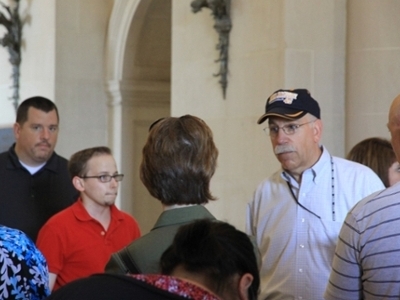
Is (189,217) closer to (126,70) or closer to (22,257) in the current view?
(22,257)

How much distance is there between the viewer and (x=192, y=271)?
1.71 metres

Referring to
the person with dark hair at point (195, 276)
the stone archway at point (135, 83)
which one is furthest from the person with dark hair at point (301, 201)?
the stone archway at point (135, 83)

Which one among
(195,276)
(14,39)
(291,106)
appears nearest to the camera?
(195,276)

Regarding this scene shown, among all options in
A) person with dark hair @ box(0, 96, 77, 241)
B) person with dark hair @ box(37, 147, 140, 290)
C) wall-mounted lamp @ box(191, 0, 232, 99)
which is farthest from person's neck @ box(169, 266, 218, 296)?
wall-mounted lamp @ box(191, 0, 232, 99)

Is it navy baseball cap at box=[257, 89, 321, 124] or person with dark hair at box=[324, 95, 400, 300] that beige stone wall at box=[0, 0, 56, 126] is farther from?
person with dark hair at box=[324, 95, 400, 300]

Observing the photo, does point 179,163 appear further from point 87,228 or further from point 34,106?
point 34,106

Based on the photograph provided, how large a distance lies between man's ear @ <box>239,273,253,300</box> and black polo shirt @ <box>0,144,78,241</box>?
321 centimetres

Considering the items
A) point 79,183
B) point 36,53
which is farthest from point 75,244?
point 36,53

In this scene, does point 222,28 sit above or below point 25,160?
above

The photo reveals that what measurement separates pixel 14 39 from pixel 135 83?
1.25 metres

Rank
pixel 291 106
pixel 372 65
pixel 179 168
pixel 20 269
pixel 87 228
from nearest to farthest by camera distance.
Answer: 1. pixel 20 269
2. pixel 179 168
3. pixel 291 106
4. pixel 87 228
5. pixel 372 65

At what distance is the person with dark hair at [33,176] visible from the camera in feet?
15.9

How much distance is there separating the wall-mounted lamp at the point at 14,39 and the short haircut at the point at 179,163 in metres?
6.12

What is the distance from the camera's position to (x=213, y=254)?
5.65ft
